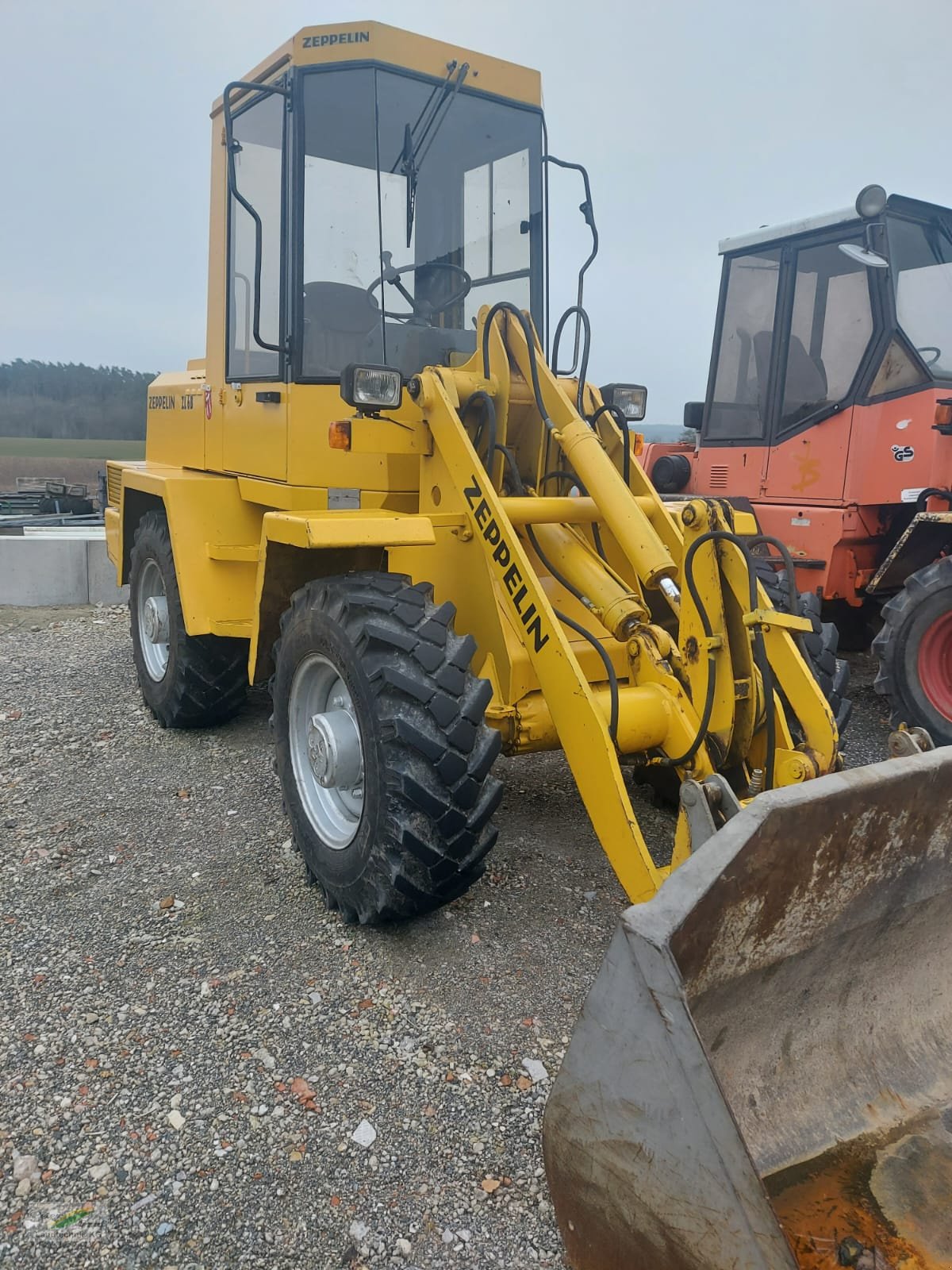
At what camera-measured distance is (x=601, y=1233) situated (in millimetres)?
1803

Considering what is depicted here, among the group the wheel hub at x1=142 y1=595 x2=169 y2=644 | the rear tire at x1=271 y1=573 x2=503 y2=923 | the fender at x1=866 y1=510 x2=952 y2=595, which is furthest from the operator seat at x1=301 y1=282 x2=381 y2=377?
the fender at x1=866 y1=510 x2=952 y2=595

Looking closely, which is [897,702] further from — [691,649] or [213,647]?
[213,647]

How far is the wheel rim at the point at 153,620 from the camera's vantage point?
5090 millimetres

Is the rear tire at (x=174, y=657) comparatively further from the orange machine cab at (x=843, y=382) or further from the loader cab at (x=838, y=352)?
the loader cab at (x=838, y=352)

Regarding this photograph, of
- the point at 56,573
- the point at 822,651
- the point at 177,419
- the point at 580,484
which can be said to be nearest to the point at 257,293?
the point at 177,419

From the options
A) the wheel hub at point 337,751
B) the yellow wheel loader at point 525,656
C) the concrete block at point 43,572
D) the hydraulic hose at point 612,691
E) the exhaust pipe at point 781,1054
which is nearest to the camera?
the exhaust pipe at point 781,1054

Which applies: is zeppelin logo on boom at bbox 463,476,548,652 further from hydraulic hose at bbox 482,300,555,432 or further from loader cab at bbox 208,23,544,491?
loader cab at bbox 208,23,544,491

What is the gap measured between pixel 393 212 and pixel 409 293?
31 centimetres

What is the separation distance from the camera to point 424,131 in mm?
3787

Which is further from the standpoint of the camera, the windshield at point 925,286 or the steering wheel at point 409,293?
the windshield at point 925,286

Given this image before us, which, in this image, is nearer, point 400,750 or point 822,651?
point 400,750

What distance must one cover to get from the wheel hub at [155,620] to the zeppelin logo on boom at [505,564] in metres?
2.40

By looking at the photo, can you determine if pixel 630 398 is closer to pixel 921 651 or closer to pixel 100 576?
pixel 921 651

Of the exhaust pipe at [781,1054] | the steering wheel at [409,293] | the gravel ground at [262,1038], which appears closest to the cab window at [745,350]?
the steering wheel at [409,293]
